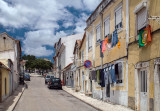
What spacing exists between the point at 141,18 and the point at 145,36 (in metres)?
1.39

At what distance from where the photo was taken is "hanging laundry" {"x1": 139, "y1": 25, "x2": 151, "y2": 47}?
397 inches

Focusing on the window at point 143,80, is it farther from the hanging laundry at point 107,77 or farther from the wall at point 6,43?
the wall at point 6,43

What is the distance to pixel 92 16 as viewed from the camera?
20906mm

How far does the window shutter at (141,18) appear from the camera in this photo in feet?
36.1

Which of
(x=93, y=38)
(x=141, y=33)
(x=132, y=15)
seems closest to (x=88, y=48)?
(x=93, y=38)

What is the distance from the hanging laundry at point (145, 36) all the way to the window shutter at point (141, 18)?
0.60 metres

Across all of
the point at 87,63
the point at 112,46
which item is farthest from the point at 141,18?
the point at 87,63

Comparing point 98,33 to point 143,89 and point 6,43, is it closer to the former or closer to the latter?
point 143,89

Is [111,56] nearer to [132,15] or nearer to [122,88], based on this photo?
[122,88]

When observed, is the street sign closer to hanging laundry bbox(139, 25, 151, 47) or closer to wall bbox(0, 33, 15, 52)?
hanging laundry bbox(139, 25, 151, 47)

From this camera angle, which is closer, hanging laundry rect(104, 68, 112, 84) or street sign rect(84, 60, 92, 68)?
hanging laundry rect(104, 68, 112, 84)

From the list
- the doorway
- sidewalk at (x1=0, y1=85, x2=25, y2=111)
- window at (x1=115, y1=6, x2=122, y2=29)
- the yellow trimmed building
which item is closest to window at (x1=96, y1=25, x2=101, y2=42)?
the yellow trimmed building

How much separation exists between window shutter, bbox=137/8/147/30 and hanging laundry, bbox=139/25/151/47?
1.97 feet

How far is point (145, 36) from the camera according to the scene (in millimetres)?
10359
